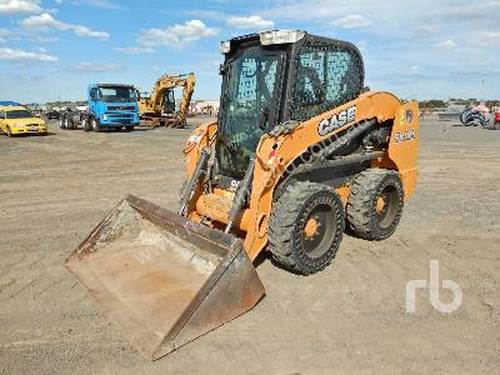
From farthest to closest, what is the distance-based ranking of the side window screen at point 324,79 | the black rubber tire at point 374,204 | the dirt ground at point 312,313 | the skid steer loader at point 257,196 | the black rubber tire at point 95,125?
the black rubber tire at point 95,125, the black rubber tire at point 374,204, the side window screen at point 324,79, the skid steer loader at point 257,196, the dirt ground at point 312,313

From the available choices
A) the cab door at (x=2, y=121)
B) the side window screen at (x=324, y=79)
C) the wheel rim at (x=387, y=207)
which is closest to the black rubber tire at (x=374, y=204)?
the wheel rim at (x=387, y=207)

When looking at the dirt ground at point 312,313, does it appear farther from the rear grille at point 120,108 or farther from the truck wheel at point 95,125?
the truck wheel at point 95,125

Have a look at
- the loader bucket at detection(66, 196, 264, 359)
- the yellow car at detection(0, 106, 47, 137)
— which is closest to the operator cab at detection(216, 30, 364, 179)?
the loader bucket at detection(66, 196, 264, 359)

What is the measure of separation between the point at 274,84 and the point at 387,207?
238 cm

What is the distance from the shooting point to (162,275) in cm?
496

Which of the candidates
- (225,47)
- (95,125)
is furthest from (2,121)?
(225,47)

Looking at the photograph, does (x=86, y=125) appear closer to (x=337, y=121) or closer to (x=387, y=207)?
(x=387, y=207)

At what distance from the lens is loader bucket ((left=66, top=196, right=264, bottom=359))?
3957mm

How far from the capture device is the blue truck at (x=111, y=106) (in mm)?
27000

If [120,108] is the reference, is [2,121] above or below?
below

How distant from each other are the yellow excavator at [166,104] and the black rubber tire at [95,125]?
3660 millimetres

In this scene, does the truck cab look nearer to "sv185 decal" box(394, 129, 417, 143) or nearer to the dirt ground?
the dirt ground

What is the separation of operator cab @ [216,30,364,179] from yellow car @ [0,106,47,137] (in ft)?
74.0

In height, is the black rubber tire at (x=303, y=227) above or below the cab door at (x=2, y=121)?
above
